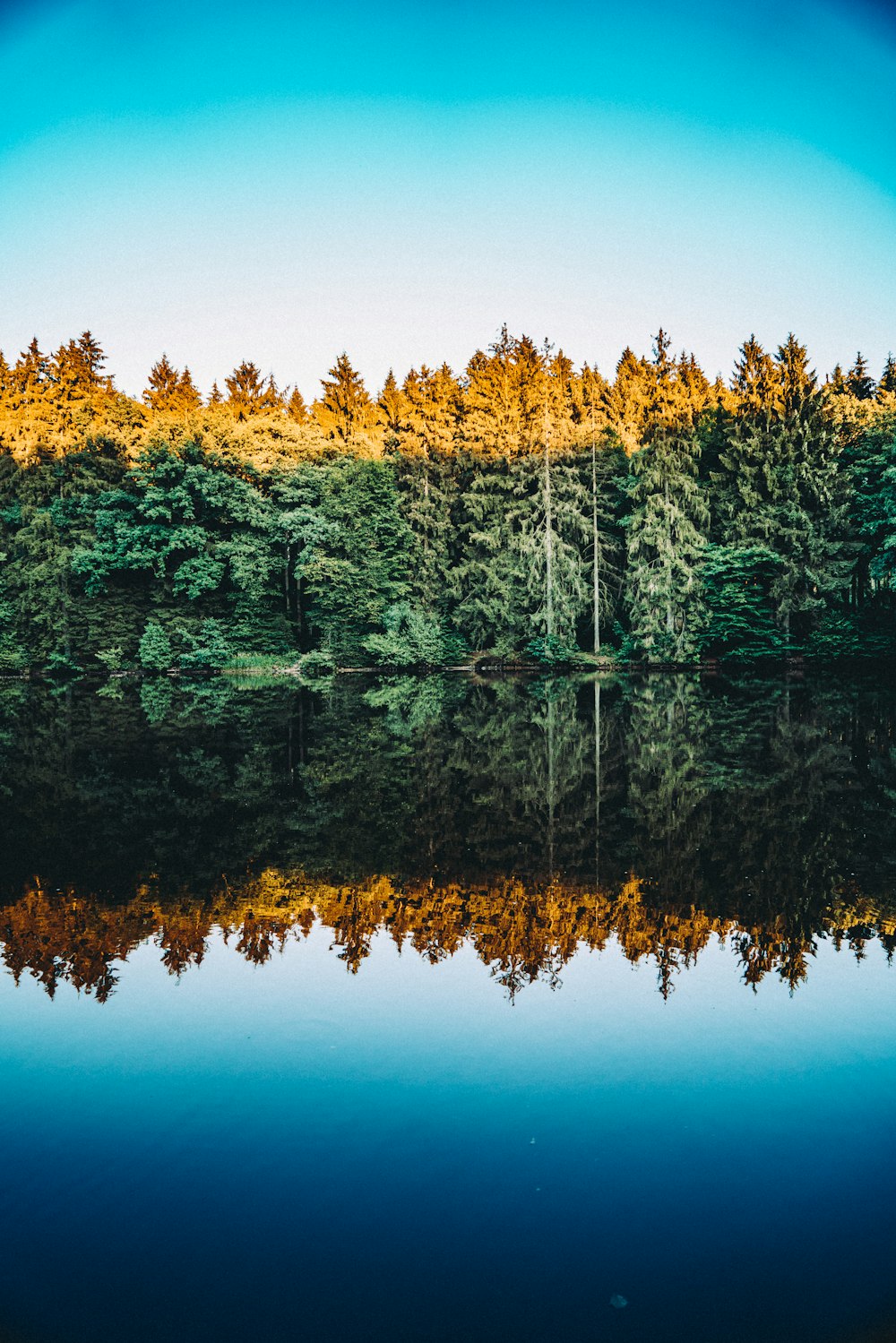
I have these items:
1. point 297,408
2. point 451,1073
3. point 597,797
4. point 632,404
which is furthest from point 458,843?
point 297,408

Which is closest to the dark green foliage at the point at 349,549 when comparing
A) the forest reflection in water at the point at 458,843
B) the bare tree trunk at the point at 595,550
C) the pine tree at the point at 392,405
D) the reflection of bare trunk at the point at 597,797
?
the pine tree at the point at 392,405

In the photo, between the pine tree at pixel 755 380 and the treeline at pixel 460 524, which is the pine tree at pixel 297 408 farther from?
the pine tree at pixel 755 380

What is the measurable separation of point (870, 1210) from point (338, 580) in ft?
125

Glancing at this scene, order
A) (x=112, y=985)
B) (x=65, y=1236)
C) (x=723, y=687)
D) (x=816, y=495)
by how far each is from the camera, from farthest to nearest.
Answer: (x=816, y=495)
(x=723, y=687)
(x=112, y=985)
(x=65, y=1236)

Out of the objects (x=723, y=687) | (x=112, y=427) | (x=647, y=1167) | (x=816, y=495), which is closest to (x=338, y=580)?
(x=112, y=427)

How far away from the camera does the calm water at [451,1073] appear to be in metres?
2.78

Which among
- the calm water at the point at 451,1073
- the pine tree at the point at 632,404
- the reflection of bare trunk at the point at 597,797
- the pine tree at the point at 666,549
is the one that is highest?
the pine tree at the point at 632,404

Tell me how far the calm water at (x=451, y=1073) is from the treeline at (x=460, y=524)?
3110 centimetres

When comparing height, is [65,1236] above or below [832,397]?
below

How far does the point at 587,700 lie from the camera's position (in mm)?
23656

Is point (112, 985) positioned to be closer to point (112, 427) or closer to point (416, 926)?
point (416, 926)

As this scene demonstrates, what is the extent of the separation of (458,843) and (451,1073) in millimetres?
4199

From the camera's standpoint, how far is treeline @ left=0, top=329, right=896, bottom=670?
39062 mm

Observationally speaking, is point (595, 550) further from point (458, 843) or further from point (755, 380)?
point (458, 843)
